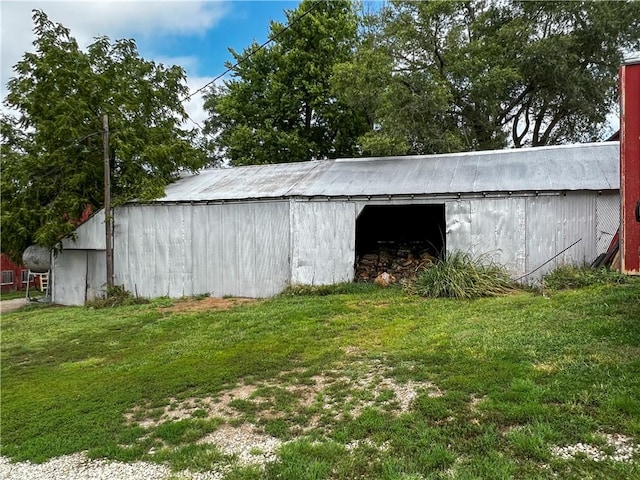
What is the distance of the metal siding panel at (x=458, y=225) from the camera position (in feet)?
32.2

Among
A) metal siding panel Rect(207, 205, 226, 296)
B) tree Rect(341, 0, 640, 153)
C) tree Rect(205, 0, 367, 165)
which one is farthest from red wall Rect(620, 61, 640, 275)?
tree Rect(205, 0, 367, 165)

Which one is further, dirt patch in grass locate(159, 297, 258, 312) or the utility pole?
the utility pole

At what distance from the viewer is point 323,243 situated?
→ 10547 mm

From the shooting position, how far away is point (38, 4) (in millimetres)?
12578

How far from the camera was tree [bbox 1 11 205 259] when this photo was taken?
1248 centimetres

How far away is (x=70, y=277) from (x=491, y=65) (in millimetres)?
15999

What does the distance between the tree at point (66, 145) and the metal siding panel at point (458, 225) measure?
7.67 meters

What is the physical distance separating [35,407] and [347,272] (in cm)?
700

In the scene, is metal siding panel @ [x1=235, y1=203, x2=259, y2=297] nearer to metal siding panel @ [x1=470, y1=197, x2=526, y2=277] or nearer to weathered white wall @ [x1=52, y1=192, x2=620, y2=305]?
weathered white wall @ [x1=52, y1=192, x2=620, y2=305]

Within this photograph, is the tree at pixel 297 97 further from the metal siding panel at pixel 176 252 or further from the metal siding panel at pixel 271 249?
the metal siding panel at pixel 271 249

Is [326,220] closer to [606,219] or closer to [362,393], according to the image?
[606,219]

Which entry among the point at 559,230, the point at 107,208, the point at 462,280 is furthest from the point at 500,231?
the point at 107,208

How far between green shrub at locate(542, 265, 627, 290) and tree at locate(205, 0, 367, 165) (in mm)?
13330

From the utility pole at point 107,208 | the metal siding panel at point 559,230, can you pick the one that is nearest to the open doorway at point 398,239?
the metal siding panel at point 559,230
